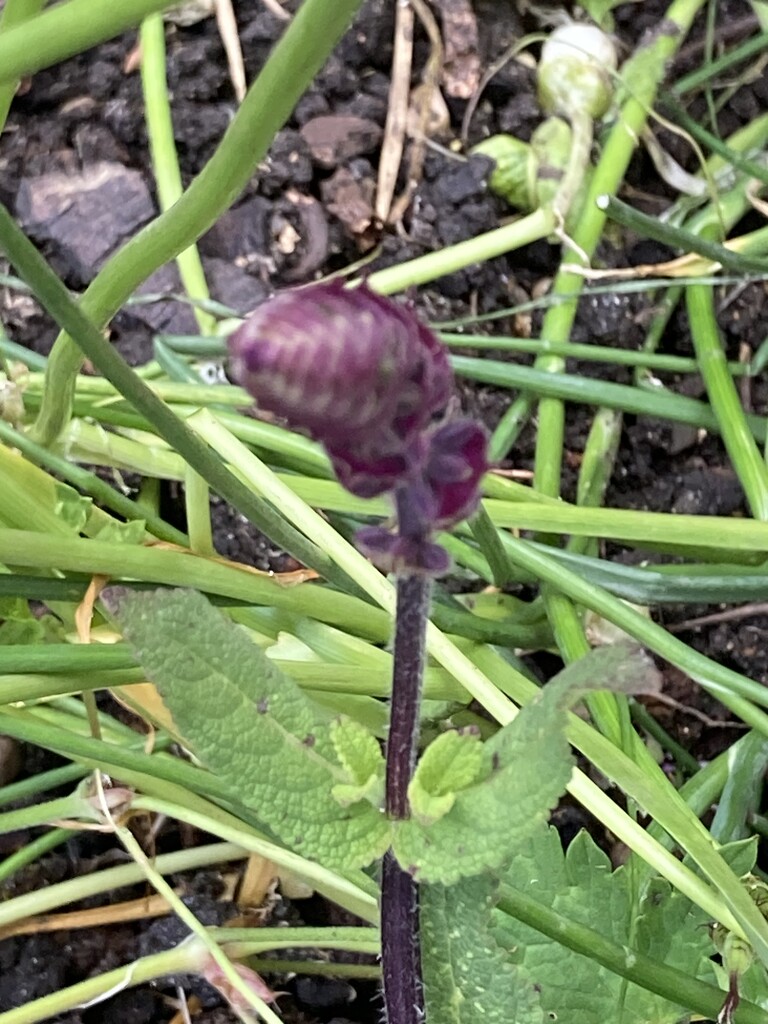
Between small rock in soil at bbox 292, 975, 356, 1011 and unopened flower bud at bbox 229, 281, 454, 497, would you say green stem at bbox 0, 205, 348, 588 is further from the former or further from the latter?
small rock in soil at bbox 292, 975, 356, 1011

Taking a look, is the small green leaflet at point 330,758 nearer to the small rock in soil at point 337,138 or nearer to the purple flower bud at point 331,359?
the purple flower bud at point 331,359

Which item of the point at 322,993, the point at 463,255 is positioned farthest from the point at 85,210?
the point at 322,993

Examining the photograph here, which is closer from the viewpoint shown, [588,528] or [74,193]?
[588,528]

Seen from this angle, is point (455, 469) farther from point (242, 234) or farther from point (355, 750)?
point (242, 234)

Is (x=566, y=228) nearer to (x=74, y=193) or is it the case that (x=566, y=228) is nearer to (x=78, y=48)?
(x=74, y=193)

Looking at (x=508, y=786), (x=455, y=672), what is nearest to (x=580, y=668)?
(x=508, y=786)

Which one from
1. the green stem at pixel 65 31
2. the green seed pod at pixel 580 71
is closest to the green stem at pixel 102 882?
the green stem at pixel 65 31
